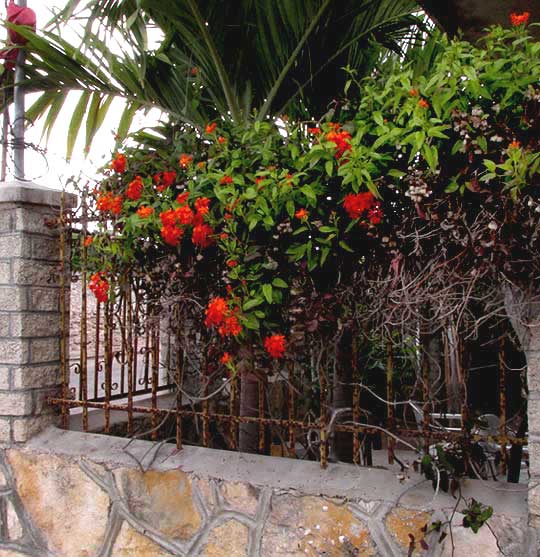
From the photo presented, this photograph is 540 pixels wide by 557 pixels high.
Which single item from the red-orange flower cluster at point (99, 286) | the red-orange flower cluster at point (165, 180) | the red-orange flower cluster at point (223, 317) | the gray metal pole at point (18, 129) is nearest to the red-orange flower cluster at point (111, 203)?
the red-orange flower cluster at point (165, 180)

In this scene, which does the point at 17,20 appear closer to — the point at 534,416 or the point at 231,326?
the point at 231,326

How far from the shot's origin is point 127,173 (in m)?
2.79

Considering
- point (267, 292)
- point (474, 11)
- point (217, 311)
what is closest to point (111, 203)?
point (217, 311)

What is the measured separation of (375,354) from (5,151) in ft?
8.72

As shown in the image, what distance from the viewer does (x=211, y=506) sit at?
2609 millimetres

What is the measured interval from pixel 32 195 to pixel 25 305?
571mm

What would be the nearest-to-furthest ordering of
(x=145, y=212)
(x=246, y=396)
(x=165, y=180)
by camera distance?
(x=145, y=212) < (x=165, y=180) < (x=246, y=396)

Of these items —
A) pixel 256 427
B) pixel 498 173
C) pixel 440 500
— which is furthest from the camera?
pixel 256 427

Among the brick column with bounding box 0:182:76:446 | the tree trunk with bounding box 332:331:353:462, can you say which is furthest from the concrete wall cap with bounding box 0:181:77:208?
the tree trunk with bounding box 332:331:353:462

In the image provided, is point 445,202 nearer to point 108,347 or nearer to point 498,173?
point 498,173

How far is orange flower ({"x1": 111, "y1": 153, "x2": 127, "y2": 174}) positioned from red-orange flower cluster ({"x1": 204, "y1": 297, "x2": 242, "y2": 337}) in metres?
0.86

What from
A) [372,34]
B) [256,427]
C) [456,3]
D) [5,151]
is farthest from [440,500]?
[5,151]

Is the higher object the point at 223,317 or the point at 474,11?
the point at 474,11

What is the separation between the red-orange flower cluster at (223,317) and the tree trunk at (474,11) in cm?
162
